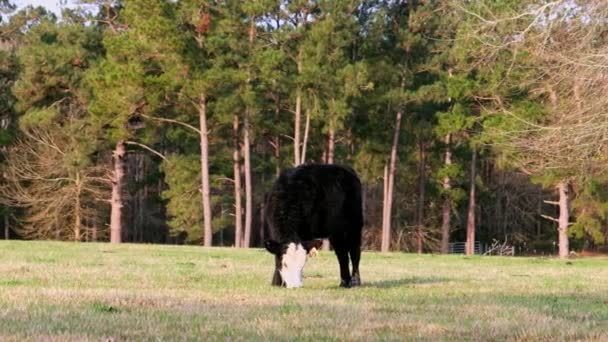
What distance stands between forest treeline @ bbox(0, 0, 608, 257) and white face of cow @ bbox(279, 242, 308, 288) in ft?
69.6

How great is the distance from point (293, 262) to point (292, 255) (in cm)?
9

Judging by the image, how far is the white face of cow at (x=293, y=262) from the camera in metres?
10.5

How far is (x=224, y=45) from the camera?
37.4 m

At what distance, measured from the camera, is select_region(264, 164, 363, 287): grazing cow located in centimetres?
1062

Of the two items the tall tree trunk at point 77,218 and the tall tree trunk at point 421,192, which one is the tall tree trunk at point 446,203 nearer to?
the tall tree trunk at point 421,192

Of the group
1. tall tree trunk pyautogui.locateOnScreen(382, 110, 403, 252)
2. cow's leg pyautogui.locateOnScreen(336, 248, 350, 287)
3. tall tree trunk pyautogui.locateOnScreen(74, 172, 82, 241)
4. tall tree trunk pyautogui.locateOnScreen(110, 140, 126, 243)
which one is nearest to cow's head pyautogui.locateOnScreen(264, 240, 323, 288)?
cow's leg pyautogui.locateOnScreen(336, 248, 350, 287)

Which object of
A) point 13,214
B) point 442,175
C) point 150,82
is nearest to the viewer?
point 150,82

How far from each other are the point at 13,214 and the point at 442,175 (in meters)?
25.4

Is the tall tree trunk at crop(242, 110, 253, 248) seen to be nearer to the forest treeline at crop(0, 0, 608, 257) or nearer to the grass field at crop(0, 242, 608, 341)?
the forest treeline at crop(0, 0, 608, 257)

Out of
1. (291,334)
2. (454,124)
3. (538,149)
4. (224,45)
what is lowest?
(291,334)

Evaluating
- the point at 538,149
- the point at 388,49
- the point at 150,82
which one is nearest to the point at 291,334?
the point at 538,149

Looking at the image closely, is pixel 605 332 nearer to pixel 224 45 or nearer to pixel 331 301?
pixel 331 301

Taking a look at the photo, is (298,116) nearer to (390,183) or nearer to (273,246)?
(390,183)

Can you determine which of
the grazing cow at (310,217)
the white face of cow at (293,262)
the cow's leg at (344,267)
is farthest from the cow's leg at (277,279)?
the cow's leg at (344,267)
